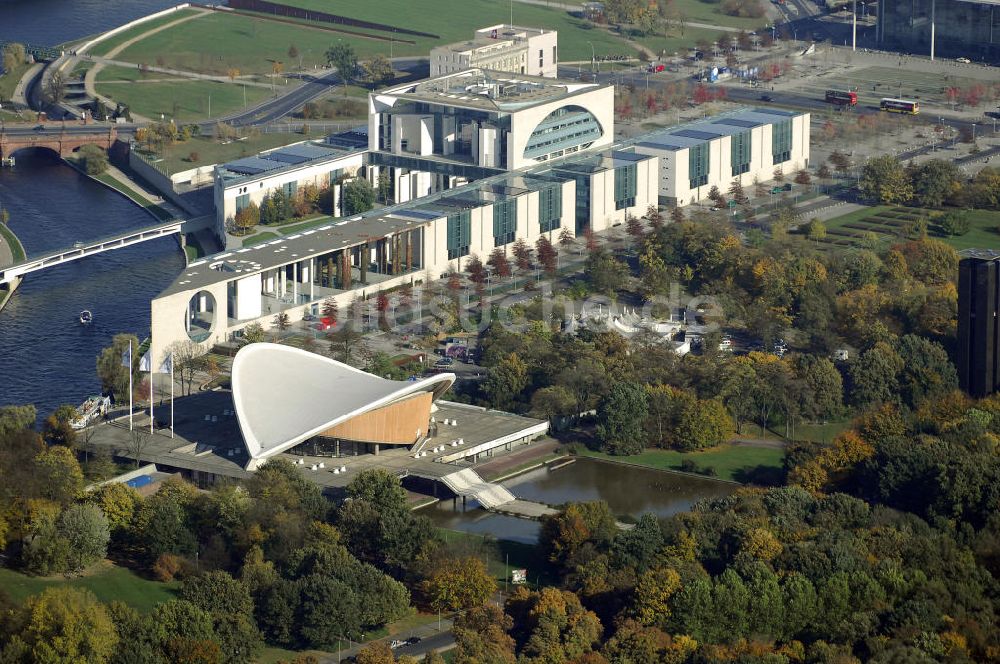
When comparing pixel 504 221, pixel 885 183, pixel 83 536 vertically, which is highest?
pixel 885 183

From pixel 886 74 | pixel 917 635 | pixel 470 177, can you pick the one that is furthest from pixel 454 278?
pixel 886 74

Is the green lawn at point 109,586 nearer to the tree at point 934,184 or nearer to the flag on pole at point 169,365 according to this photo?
the flag on pole at point 169,365

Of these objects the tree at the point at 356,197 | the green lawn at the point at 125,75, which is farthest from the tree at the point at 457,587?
the green lawn at the point at 125,75

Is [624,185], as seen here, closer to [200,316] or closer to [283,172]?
[283,172]

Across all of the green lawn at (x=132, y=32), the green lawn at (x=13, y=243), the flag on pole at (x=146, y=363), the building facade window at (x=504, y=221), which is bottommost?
the flag on pole at (x=146, y=363)

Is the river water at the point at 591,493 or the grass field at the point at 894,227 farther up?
the grass field at the point at 894,227

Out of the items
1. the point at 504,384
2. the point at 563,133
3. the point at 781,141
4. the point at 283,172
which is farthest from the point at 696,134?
the point at 504,384
